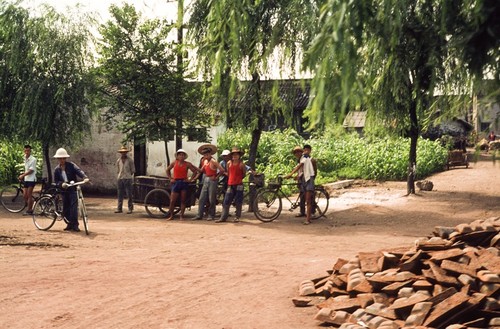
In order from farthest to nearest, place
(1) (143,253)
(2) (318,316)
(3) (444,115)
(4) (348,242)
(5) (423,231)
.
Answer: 1. (5) (423,231)
2. (4) (348,242)
3. (1) (143,253)
4. (3) (444,115)
5. (2) (318,316)

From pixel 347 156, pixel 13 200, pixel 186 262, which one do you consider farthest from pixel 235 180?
pixel 347 156

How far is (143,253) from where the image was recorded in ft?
41.6

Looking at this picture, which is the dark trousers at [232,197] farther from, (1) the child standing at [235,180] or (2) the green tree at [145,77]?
(2) the green tree at [145,77]

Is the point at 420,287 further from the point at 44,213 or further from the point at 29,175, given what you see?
the point at 29,175

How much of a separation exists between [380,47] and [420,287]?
2.90 metres

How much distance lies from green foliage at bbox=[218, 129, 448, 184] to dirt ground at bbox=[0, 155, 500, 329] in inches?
255

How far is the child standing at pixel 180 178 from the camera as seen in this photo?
18.2 meters

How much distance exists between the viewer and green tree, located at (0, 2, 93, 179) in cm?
2328

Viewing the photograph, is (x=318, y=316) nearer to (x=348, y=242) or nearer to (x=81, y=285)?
(x=81, y=285)

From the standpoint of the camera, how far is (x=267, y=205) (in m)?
18.5

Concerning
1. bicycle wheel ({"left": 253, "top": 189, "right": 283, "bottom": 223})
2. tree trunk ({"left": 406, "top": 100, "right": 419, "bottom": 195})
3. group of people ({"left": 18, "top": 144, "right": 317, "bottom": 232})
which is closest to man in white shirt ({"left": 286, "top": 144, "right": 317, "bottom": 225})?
group of people ({"left": 18, "top": 144, "right": 317, "bottom": 232})

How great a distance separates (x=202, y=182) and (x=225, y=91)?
2293mm

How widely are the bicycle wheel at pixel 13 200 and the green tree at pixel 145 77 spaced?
141 inches

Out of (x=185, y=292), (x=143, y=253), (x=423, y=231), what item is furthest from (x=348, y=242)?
(x=185, y=292)
